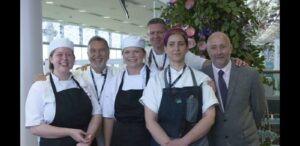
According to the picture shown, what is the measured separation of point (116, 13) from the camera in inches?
675

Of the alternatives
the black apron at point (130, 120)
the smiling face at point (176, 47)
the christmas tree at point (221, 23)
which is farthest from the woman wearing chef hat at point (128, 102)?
the christmas tree at point (221, 23)

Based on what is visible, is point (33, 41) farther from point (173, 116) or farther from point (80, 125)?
point (173, 116)

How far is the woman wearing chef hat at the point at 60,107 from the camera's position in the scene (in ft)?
8.13

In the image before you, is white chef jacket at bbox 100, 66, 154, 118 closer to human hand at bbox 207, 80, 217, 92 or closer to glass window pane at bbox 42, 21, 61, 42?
human hand at bbox 207, 80, 217, 92

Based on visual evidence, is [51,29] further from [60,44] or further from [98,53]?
[60,44]

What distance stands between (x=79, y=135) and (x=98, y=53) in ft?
2.41

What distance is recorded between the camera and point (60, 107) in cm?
249

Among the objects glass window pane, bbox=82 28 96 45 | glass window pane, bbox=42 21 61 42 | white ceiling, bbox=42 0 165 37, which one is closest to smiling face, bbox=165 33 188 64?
white ceiling, bbox=42 0 165 37

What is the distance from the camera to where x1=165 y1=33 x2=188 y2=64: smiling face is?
8.06ft

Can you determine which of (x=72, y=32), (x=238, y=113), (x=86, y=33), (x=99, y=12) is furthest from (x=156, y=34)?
(x=86, y=33)

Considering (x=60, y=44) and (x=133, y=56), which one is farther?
(x=133, y=56)

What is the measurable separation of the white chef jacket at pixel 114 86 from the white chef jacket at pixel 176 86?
0.18 meters
